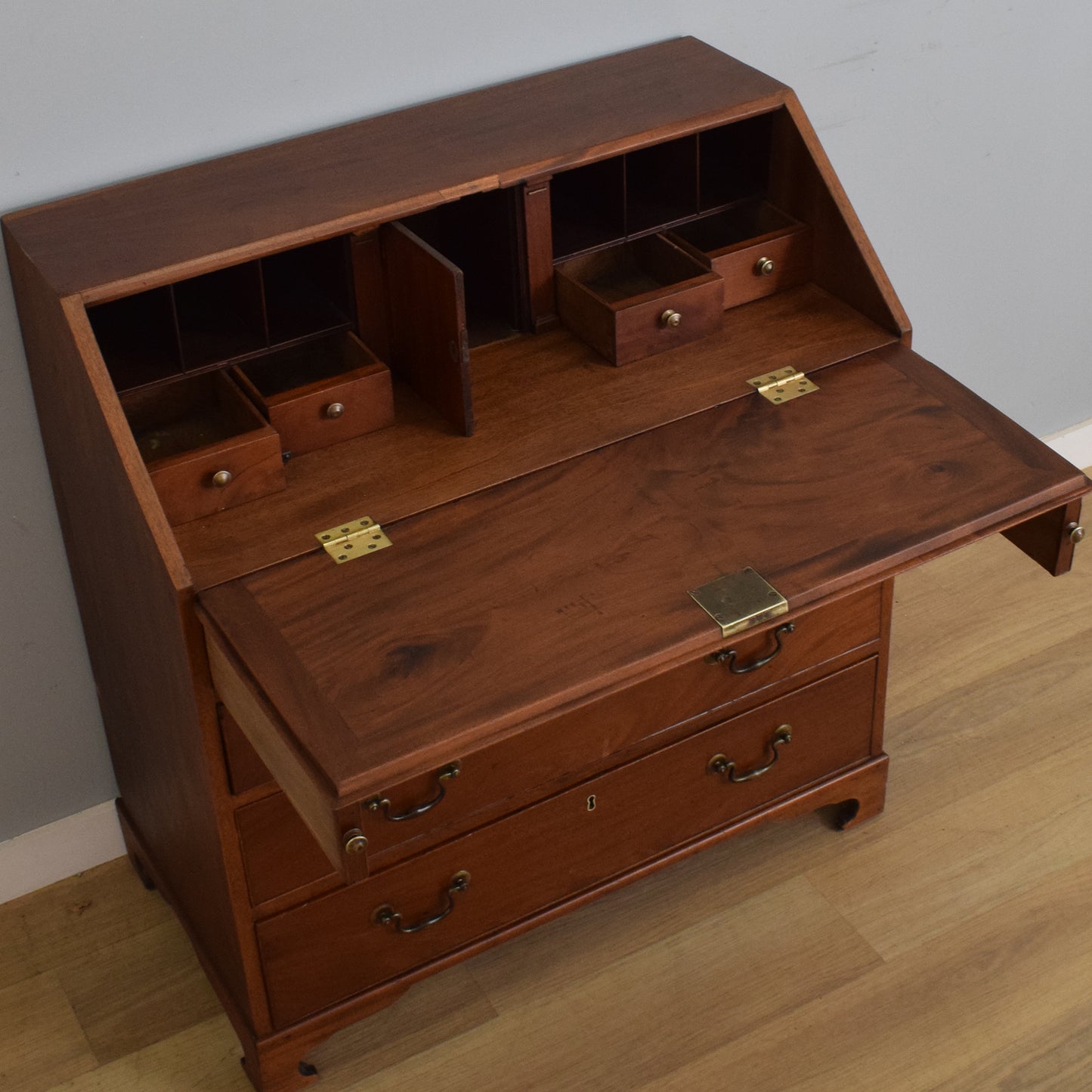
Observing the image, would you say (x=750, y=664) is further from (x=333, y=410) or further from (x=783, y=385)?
(x=333, y=410)

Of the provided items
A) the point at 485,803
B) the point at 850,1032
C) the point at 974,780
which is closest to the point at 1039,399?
the point at 974,780

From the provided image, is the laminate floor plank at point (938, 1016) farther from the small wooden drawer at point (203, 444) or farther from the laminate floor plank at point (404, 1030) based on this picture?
the small wooden drawer at point (203, 444)

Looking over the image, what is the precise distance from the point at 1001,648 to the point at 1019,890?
0.58 m

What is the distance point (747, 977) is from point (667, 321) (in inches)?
39.2

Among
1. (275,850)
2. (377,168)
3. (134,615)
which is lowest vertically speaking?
(275,850)

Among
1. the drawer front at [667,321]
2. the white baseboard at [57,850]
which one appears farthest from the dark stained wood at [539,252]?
the white baseboard at [57,850]

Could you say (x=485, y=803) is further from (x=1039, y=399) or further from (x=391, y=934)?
(x=1039, y=399)

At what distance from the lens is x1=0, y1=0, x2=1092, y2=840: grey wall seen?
1.90 m

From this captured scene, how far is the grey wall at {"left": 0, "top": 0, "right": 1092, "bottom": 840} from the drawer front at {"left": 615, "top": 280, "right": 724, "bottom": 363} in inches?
16.1

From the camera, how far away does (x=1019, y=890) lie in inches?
95.3

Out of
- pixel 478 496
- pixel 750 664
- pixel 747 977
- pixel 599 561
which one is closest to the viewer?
pixel 599 561

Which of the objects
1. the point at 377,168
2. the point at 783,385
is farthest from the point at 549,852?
the point at 377,168

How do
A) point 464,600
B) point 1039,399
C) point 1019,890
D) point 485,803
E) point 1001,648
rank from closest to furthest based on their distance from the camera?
point 464,600 < point 485,803 < point 1019,890 < point 1001,648 < point 1039,399

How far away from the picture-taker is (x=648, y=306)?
2.04m
